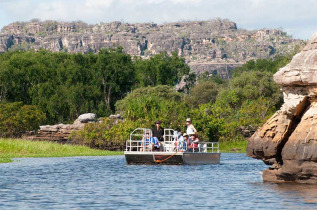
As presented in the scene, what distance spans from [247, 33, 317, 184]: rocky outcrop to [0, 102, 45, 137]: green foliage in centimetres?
4933

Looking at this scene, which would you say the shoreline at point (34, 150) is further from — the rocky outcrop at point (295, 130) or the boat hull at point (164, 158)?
the rocky outcrop at point (295, 130)

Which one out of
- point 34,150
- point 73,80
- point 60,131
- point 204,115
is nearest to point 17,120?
point 60,131

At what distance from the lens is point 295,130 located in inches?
992

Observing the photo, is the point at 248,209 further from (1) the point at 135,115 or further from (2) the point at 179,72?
(2) the point at 179,72

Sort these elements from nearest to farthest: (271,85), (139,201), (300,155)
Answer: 1. (139,201)
2. (300,155)
3. (271,85)

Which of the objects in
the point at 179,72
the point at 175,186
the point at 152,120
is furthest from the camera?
the point at 179,72

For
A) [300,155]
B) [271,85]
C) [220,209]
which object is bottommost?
[220,209]

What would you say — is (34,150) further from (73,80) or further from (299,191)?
(73,80)

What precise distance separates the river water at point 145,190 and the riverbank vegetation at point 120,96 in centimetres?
3138

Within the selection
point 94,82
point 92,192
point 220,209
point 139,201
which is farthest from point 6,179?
point 94,82

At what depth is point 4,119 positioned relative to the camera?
73062 millimetres

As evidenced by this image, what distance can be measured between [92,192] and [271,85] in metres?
72.4

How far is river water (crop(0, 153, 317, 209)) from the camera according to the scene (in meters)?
20.9

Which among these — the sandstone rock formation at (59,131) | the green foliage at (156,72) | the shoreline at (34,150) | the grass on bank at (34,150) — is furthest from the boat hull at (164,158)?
the green foliage at (156,72)
